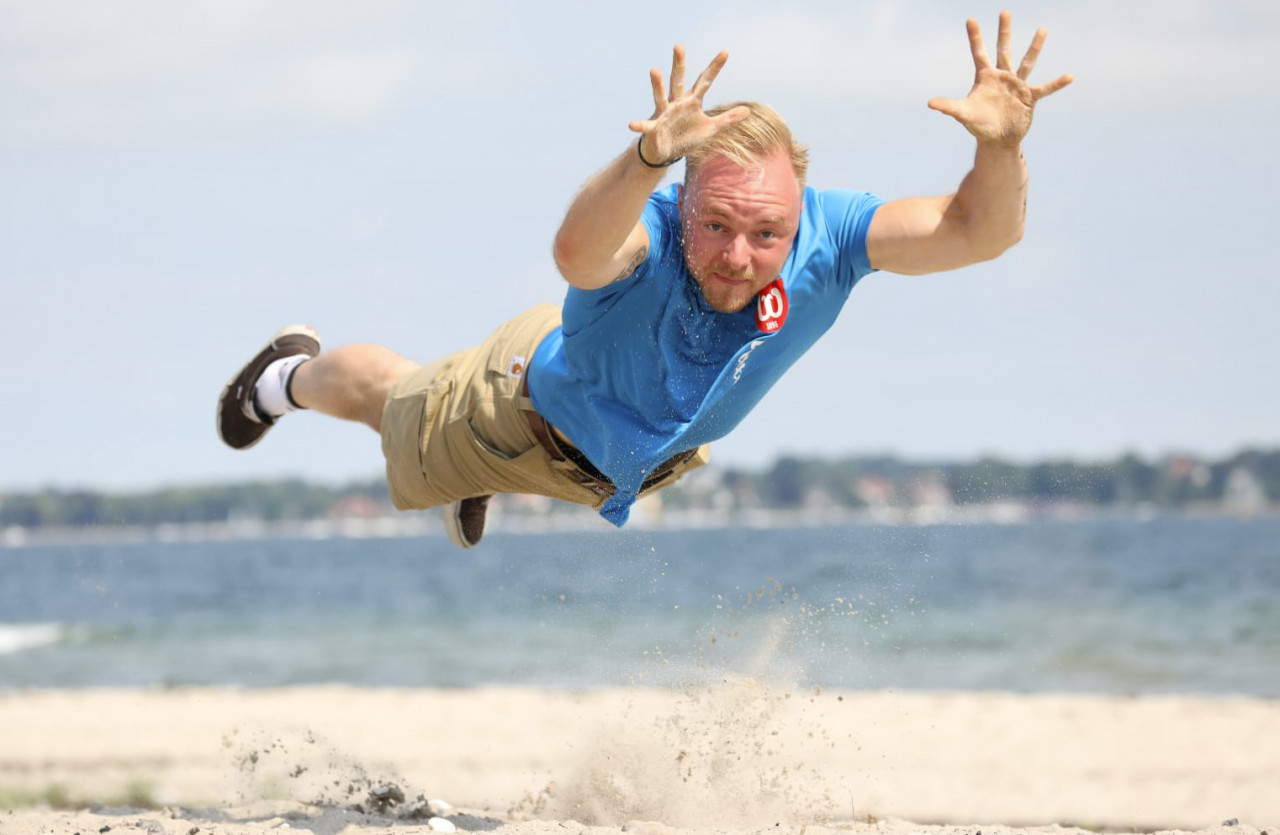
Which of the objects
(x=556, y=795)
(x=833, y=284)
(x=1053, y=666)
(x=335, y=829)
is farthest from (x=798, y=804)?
(x=1053, y=666)

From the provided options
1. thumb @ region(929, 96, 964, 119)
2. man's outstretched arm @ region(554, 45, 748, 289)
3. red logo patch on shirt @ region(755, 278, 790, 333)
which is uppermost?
thumb @ region(929, 96, 964, 119)

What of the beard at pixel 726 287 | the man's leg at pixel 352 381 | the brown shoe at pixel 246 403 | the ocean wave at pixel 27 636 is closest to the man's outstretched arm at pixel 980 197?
the beard at pixel 726 287

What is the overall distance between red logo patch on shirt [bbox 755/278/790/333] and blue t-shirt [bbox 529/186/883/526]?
3cm

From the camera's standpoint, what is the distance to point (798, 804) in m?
5.65

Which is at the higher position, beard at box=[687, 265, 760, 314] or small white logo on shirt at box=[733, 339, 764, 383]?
beard at box=[687, 265, 760, 314]

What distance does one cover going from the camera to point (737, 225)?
14.3ft

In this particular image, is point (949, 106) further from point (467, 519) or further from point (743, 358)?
point (467, 519)

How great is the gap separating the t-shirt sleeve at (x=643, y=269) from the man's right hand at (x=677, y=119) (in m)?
0.45

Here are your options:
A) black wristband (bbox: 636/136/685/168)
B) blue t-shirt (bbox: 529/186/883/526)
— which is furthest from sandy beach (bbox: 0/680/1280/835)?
black wristband (bbox: 636/136/685/168)

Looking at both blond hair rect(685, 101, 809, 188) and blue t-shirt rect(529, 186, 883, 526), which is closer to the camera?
blond hair rect(685, 101, 809, 188)

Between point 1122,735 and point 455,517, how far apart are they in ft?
19.8

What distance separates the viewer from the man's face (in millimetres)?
4348

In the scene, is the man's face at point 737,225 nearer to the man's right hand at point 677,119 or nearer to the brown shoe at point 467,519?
the man's right hand at point 677,119

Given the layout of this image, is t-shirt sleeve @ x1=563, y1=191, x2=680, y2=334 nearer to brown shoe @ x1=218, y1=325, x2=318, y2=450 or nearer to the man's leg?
the man's leg
